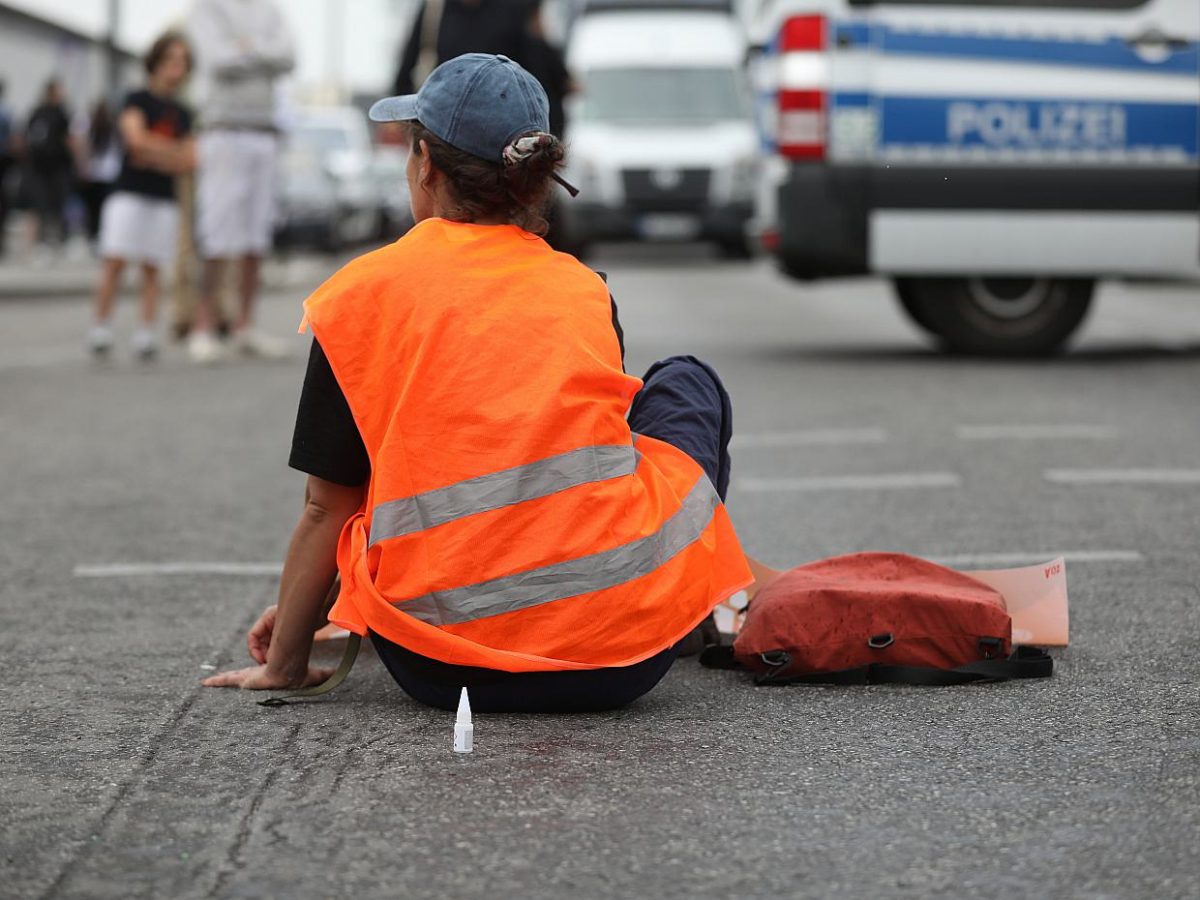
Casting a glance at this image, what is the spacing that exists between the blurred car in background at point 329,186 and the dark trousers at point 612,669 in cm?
1881

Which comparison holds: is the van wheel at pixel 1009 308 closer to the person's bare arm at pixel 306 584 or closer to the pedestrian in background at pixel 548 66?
the pedestrian in background at pixel 548 66

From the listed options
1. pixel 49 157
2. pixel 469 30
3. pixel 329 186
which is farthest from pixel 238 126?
pixel 329 186

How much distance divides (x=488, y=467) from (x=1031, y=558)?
7.36ft

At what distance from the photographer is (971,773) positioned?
343 centimetres

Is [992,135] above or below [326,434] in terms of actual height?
above

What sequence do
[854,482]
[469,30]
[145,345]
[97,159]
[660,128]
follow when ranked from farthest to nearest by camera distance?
[97,159], [660,128], [145,345], [469,30], [854,482]

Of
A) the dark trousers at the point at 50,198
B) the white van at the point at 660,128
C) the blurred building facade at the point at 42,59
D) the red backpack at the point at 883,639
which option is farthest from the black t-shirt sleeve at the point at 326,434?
the blurred building facade at the point at 42,59

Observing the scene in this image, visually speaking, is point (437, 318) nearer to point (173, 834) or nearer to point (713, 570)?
point (713, 570)

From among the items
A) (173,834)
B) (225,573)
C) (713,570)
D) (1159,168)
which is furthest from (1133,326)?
(173,834)

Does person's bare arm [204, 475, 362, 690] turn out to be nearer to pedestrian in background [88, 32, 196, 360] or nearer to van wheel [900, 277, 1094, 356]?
van wheel [900, 277, 1094, 356]

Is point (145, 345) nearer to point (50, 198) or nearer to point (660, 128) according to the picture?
point (660, 128)

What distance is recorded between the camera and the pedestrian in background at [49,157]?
2409cm

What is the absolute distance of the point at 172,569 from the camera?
18.1ft

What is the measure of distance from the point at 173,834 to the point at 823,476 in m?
4.13
